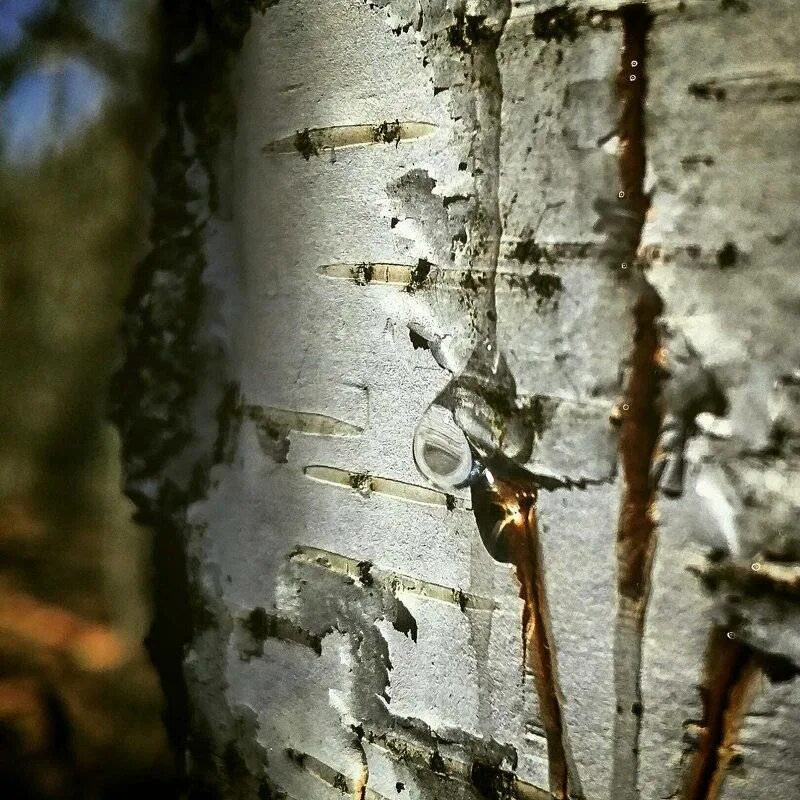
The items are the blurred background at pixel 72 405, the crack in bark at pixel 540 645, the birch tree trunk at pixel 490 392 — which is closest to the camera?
the birch tree trunk at pixel 490 392

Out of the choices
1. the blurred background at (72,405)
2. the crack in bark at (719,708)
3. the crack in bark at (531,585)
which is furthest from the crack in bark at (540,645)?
the blurred background at (72,405)

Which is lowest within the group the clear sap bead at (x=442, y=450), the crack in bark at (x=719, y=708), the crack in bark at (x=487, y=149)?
the crack in bark at (x=719, y=708)

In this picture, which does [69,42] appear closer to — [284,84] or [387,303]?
[284,84]

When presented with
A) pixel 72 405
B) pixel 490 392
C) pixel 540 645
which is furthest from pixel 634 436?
pixel 72 405

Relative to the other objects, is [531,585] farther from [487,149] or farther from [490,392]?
[487,149]

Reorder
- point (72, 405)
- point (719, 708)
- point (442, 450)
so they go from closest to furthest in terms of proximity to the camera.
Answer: point (719, 708) < point (442, 450) < point (72, 405)

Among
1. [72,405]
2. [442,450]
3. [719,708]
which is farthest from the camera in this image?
[72,405]

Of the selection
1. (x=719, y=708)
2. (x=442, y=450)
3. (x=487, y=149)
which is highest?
(x=487, y=149)

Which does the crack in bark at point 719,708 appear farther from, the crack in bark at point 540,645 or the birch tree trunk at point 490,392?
the crack in bark at point 540,645
